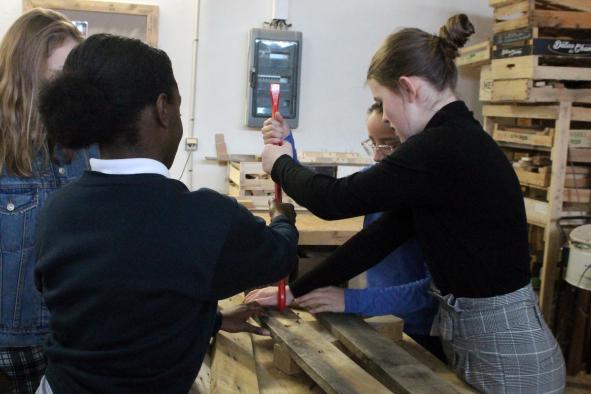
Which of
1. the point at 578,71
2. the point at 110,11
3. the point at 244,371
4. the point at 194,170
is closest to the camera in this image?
the point at 244,371

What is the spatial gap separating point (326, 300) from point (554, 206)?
9.62 ft

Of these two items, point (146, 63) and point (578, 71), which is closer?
point (146, 63)

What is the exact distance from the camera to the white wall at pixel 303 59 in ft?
15.8

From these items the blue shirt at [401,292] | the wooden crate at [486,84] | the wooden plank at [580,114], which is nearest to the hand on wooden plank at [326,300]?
the blue shirt at [401,292]

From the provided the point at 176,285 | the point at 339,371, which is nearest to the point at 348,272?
the point at 339,371

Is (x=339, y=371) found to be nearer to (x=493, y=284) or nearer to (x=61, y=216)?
(x=493, y=284)

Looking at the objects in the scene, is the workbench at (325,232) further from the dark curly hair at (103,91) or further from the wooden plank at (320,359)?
the dark curly hair at (103,91)

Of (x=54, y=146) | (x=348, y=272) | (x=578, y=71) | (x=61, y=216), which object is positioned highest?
(x=578, y=71)

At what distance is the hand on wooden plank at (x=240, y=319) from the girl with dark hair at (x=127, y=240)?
18.6 inches

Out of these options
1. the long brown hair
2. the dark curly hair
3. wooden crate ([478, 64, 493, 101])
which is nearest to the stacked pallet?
wooden crate ([478, 64, 493, 101])

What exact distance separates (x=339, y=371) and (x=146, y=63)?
807mm

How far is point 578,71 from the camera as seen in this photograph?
4.16 m

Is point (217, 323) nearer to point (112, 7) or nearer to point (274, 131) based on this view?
point (274, 131)

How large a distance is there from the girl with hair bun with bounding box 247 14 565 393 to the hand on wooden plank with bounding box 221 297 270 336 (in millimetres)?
391
